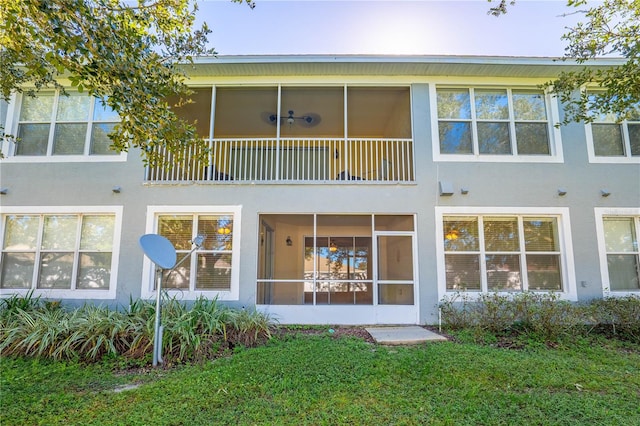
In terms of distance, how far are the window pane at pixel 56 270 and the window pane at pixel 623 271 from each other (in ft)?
40.4

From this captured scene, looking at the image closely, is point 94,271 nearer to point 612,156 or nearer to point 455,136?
point 455,136

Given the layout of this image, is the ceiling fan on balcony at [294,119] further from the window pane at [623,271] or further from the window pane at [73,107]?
the window pane at [623,271]

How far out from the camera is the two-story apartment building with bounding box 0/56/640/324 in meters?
8.05

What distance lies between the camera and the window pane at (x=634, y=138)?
8.43 meters

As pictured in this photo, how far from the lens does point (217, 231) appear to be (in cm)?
836

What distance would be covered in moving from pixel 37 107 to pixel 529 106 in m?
12.1

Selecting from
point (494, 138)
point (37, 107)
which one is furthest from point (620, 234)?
point (37, 107)

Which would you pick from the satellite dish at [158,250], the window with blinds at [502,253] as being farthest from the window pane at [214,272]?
the window with blinds at [502,253]

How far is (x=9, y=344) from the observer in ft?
19.5

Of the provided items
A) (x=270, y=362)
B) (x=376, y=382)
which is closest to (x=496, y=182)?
(x=376, y=382)

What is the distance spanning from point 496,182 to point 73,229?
9.95m

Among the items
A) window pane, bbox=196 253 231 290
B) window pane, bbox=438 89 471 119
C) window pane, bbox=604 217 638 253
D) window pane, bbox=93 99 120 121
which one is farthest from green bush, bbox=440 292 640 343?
window pane, bbox=93 99 120 121

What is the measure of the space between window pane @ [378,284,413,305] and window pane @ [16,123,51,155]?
344 inches

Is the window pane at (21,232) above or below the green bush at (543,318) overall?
above
